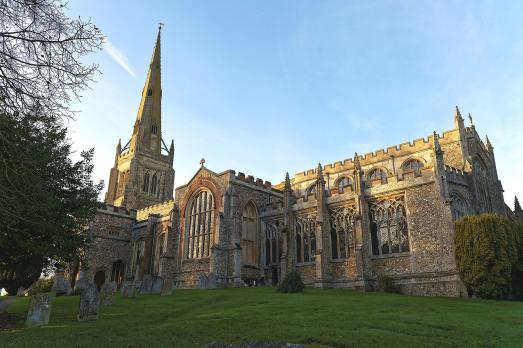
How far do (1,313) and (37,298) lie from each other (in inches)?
195

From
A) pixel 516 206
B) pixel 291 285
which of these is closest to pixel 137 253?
pixel 291 285

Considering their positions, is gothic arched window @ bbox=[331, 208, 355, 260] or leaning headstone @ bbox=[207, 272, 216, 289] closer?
gothic arched window @ bbox=[331, 208, 355, 260]

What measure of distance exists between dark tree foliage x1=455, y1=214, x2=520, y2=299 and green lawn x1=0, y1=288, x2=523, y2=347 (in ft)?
12.9

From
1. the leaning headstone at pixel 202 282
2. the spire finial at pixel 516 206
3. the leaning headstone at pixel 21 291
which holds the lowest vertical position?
the leaning headstone at pixel 21 291

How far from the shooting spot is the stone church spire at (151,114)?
55.9 m

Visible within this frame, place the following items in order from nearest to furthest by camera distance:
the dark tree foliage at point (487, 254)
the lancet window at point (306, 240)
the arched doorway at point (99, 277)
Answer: the dark tree foliage at point (487, 254)
the lancet window at point (306, 240)
the arched doorway at point (99, 277)

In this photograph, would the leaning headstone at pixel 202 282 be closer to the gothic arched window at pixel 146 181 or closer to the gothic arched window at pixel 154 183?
the gothic arched window at pixel 146 181

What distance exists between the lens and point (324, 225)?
87.5 ft

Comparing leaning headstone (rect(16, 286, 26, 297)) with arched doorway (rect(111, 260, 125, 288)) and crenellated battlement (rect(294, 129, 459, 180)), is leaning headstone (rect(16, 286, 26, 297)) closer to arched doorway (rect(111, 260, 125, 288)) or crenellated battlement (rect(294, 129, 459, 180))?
arched doorway (rect(111, 260, 125, 288))

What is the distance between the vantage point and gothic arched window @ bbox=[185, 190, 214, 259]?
101ft

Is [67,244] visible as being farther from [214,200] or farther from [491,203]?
[491,203]

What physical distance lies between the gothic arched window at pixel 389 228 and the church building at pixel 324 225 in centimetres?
6

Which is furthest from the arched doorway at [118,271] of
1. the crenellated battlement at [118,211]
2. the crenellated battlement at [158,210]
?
the crenellated battlement at [158,210]

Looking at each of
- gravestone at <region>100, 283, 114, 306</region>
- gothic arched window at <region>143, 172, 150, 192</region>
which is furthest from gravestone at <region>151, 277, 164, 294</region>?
gothic arched window at <region>143, 172, 150, 192</region>
